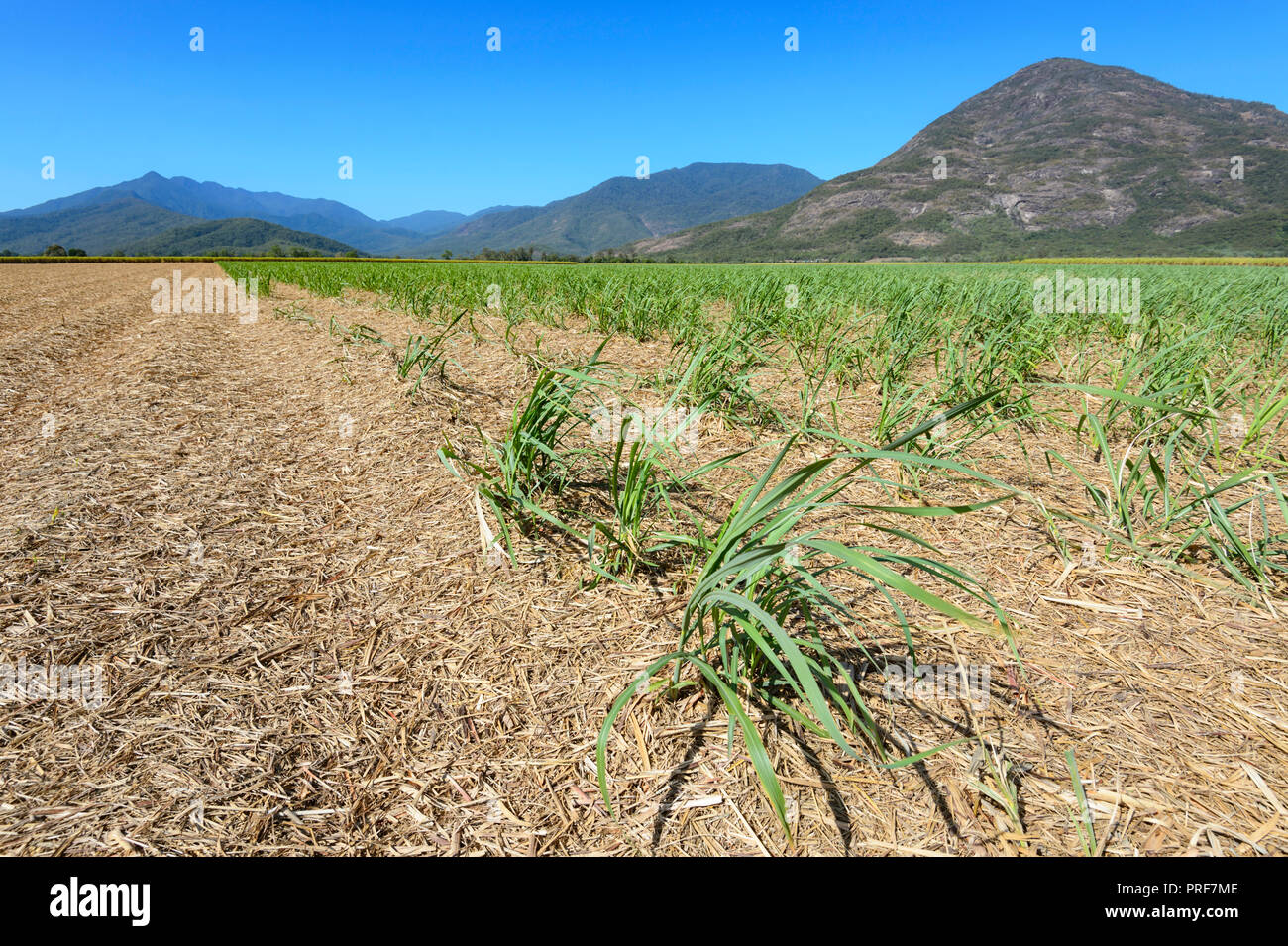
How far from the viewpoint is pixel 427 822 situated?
1.13 meters

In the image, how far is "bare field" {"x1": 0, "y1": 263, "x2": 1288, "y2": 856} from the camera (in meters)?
1.10

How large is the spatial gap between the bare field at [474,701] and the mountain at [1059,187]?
282ft

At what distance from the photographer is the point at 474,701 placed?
4.62ft

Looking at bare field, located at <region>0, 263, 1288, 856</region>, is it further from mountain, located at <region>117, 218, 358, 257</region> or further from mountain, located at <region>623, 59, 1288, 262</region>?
mountain, located at <region>117, 218, 358, 257</region>

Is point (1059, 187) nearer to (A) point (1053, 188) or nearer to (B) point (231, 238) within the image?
(A) point (1053, 188)

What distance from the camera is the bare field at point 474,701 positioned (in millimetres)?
1104

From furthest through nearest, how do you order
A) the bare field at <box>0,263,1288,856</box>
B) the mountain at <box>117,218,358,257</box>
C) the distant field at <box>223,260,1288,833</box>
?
the mountain at <box>117,218,358,257</box>
the distant field at <box>223,260,1288,833</box>
the bare field at <box>0,263,1288,856</box>

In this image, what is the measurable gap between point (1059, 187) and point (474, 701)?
132043 mm

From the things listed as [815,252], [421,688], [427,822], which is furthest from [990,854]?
[815,252]

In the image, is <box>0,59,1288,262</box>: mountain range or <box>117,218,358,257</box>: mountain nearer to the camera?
<box>0,59,1288,262</box>: mountain range

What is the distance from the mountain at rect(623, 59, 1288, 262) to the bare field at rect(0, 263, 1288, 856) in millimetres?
85956

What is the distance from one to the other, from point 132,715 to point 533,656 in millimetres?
927

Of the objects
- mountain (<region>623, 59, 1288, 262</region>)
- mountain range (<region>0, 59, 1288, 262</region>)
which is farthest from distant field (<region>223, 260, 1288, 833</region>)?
mountain (<region>623, 59, 1288, 262</region>)
